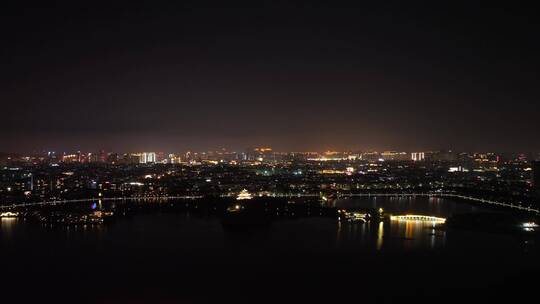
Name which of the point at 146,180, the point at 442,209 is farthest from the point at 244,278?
the point at 146,180

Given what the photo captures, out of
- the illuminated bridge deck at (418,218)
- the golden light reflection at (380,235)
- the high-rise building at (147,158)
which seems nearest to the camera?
the golden light reflection at (380,235)

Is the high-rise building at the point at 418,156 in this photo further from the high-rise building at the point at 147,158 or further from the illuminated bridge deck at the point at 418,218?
the illuminated bridge deck at the point at 418,218

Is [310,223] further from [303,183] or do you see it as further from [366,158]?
[366,158]

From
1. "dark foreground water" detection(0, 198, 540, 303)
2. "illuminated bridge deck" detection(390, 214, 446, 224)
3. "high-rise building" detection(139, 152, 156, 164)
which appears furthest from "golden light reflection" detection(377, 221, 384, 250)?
"high-rise building" detection(139, 152, 156, 164)

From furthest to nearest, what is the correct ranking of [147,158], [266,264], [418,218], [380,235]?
1. [147,158]
2. [418,218]
3. [380,235]
4. [266,264]

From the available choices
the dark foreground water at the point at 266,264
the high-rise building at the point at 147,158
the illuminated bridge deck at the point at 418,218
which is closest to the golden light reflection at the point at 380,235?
the dark foreground water at the point at 266,264

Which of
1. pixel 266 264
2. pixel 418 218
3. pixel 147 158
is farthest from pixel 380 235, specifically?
pixel 147 158

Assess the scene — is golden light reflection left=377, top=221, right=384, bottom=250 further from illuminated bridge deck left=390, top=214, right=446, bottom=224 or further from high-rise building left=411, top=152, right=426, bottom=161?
high-rise building left=411, top=152, right=426, bottom=161

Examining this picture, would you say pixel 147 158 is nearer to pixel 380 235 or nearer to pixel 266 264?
pixel 380 235
